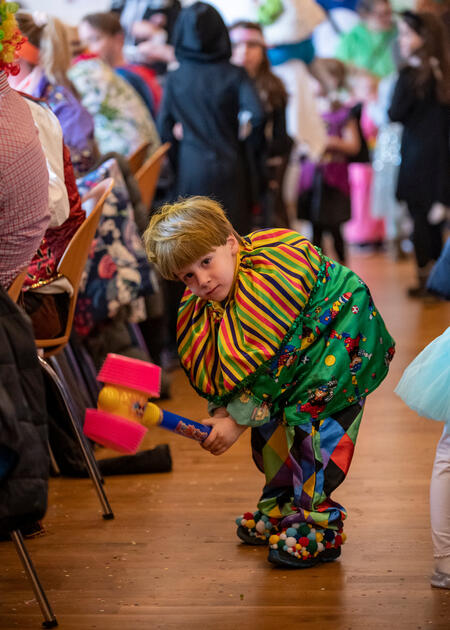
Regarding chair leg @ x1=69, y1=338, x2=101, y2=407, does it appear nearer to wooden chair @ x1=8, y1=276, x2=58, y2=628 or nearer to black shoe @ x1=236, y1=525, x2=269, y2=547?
black shoe @ x1=236, y1=525, x2=269, y2=547

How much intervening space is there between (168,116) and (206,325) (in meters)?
2.61

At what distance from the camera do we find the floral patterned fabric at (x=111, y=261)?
3.11 meters

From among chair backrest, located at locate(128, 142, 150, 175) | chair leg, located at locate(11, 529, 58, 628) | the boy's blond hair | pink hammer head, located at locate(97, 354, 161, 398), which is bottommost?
chair backrest, located at locate(128, 142, 150, 175)

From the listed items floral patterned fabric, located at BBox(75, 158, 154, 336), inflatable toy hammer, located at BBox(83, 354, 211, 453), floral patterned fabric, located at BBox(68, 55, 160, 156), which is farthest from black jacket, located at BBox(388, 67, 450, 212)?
inflatable toy hammer, located at BBox(83, 354, 211, 453)

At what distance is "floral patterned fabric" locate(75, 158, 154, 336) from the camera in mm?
3113

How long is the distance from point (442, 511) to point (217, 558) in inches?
21.2

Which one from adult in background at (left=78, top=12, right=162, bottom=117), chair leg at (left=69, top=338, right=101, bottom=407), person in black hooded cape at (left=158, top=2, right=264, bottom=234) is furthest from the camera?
adult in background at (left=78, top=12, right=162, bottom=117)

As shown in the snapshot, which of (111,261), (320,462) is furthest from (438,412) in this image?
(111,261)

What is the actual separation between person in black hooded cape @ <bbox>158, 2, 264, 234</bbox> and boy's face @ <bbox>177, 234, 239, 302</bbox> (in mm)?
2553

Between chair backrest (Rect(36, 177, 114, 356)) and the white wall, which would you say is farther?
the white wall

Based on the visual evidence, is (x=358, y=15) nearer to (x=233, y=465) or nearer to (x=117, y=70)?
(x=117, y=70)

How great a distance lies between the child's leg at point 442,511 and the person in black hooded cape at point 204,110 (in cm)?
278

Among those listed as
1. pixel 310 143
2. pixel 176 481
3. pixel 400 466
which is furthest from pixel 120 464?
pixel 310 143

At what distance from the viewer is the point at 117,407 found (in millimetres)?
1962
